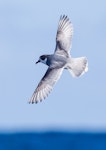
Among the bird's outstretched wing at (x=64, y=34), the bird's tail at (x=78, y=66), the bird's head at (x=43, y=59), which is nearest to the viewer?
the bird's tail at (x=78, y=66)

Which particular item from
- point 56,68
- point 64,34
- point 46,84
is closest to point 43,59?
point 56,68

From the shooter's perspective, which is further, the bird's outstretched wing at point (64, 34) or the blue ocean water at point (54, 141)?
the bird's outstretched wing at point (64, 34)

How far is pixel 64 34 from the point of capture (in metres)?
7.27

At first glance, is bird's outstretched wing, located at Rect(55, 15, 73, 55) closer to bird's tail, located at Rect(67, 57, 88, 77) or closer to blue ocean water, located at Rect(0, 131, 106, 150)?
bird's tail, located at Rect(67, 57, 88, 77)

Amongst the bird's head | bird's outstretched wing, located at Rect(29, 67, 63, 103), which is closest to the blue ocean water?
bird's outstretched wing, located at Rect(29, 67, 63, 103)

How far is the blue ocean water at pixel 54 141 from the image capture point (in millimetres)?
5520

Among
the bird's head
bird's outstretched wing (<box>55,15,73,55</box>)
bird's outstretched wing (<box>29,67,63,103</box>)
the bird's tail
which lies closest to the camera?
bird's outstretched wing (<box>29,67,63,103</box>)

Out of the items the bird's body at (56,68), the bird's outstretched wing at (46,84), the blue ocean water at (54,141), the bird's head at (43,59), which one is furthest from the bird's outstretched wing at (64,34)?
the blue ocean water at (54,141)

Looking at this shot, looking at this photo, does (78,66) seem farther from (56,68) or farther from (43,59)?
(43,59)

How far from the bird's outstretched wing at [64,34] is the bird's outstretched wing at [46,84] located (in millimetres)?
978

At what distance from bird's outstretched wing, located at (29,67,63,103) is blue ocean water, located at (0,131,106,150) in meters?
0.68

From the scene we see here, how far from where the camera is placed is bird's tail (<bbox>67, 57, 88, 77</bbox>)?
5.48 meters

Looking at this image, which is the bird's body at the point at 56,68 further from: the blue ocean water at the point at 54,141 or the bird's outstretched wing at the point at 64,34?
the blue ocean water at the point at 54,141

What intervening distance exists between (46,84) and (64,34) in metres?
1.96
